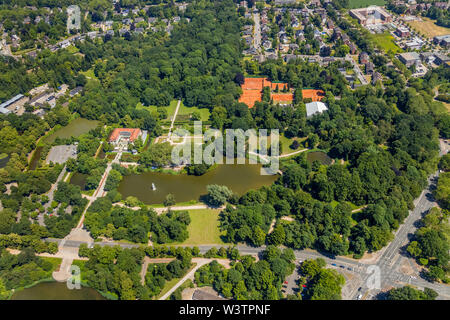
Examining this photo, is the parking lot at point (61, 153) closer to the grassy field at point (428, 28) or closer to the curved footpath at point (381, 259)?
the curved footpath at point (381, 259)

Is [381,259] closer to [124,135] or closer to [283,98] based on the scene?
[283,98]

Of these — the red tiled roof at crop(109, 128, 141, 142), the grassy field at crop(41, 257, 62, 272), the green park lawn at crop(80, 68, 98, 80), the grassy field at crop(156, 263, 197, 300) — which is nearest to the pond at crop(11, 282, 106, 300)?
the grassy field at crop(41, 257, 62, 272)

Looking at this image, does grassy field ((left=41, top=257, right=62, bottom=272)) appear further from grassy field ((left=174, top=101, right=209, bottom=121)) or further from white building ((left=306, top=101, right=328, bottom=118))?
white building ((left=306, top=101, right=328, bottom=118))

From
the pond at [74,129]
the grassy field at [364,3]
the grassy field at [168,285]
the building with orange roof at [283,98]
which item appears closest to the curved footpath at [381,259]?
the grassy field at [168,285]

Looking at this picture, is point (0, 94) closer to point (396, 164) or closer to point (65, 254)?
point (65, 254)

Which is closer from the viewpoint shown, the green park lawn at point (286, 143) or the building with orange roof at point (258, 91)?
the green park lawn at point (286, 143)

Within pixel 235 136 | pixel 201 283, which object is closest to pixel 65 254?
pixel 201 283
